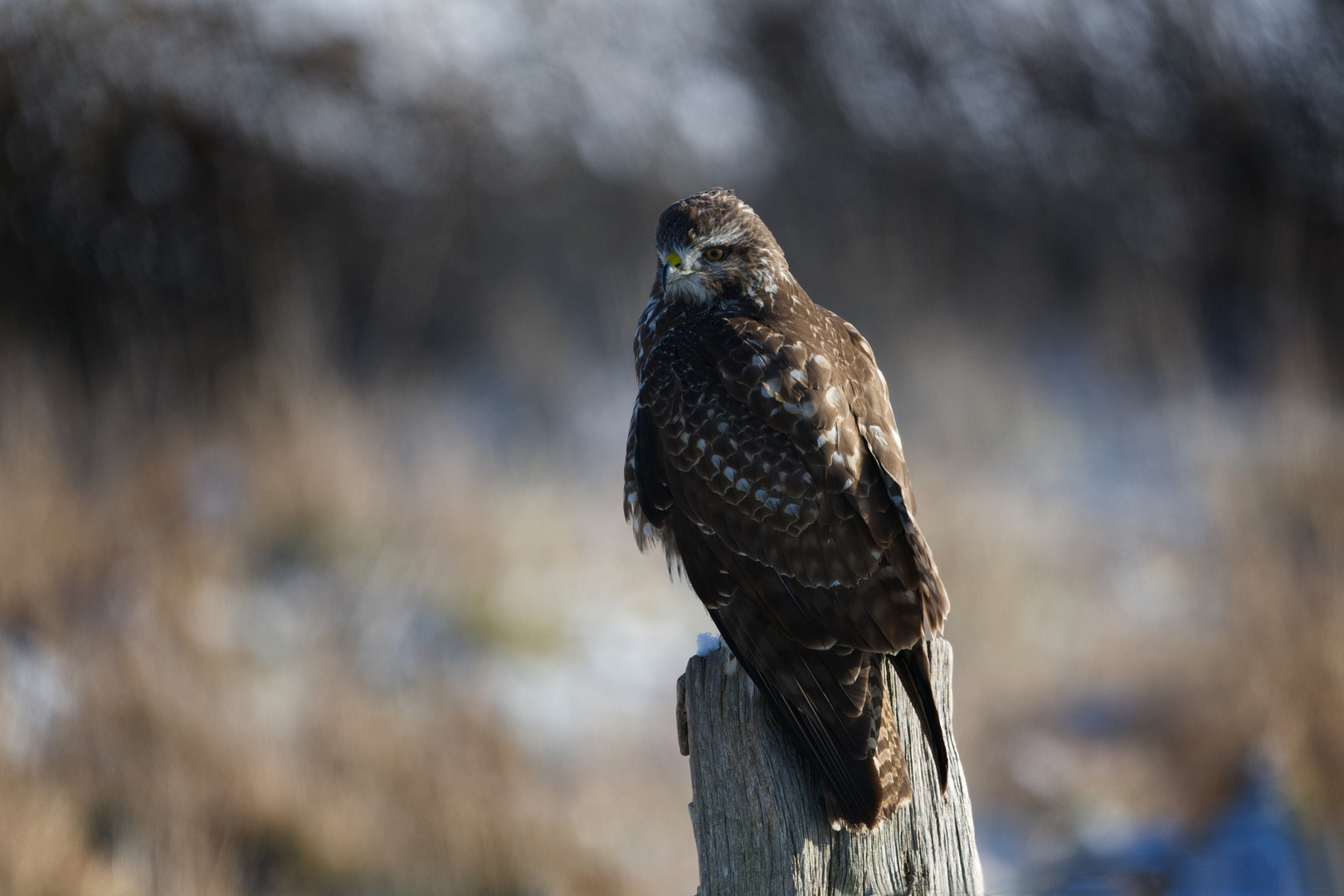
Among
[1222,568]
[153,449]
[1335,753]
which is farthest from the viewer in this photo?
[153,449]

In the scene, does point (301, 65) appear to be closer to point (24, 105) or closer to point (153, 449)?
point (24, 105)

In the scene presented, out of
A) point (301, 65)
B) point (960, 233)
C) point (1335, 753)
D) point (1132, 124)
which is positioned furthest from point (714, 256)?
point (1132, 124)

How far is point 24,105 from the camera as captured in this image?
27.2 feet

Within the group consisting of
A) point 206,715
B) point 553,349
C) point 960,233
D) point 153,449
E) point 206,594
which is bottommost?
point 206,715

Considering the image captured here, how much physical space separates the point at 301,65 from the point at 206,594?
204 inches

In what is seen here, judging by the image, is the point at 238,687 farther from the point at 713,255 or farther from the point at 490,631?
the point at 713,255

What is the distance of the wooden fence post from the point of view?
1.92 meters

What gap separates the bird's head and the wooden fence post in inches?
47.0

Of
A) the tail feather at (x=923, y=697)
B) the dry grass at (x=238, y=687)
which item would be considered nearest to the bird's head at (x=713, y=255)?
the tail feather at (x=923, y=697)

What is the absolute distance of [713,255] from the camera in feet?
9.59

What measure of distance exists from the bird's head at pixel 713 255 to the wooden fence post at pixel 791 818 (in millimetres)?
1195

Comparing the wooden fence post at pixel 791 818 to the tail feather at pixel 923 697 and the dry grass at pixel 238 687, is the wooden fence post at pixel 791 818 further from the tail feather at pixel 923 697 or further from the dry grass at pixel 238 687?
the dry grass at pixel 238 687

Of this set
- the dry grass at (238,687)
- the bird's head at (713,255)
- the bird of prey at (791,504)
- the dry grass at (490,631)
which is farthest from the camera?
the dry grass at (490,631)

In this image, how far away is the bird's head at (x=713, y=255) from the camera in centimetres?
291
